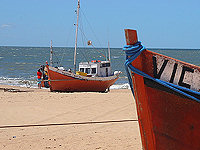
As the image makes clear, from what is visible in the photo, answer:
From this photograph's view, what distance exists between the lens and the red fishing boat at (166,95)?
3.60 metres

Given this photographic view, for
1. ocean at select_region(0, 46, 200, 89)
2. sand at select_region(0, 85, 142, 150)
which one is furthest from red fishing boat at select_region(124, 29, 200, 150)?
ocean at select_region(0, 46, 200, 89)

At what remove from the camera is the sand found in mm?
6095

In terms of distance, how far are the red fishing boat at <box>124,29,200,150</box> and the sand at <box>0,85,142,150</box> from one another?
1.96m

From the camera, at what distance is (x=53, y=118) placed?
891 centimetres

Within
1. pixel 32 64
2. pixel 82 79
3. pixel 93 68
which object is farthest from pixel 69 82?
pixel 32 64

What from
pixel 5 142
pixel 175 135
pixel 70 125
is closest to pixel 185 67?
pixel 175 135

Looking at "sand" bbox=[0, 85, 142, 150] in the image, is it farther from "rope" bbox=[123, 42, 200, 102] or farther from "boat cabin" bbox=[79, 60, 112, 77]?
"boat cabin" bbox=[79, 60, 112, 77]

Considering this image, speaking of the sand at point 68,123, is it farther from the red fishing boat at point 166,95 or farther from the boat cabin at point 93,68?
the boat cabin at point 93,68

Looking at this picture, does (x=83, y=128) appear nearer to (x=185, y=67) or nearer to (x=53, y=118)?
(x=53, y=118)

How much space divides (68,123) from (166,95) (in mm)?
4852

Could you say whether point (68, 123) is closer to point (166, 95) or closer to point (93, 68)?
point (166, 95)

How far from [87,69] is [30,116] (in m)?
A: 9.18

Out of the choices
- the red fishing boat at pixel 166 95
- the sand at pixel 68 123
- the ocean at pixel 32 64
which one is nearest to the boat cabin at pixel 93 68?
the ocean at pixel 32 64

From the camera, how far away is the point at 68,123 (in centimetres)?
818
